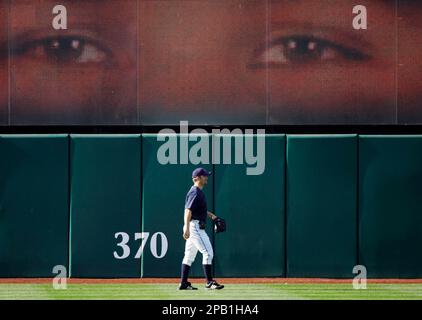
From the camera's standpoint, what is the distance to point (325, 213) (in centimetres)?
1645

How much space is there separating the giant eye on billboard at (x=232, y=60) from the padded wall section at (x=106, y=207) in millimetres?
986

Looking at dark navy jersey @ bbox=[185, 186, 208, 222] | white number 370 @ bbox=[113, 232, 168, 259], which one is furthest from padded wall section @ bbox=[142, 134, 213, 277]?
dark navy jersey @ bbox=[185, 186, 208, 222]

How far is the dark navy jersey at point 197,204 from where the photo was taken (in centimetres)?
1466

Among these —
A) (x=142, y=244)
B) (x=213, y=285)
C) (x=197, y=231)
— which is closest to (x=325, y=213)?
(x=213, y=285)

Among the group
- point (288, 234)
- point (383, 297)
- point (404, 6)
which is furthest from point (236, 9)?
point (383, 297)

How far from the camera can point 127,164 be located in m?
16.5

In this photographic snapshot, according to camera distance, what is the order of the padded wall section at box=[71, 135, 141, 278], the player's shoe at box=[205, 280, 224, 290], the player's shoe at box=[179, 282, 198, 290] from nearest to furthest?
the player's shoe at box=[205, 280, 224, 290]
the player's shoe at box=[179, 282, 198, 290]
the padded wall section at box=[71, 135, 141, 278]

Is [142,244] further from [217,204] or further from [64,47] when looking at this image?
[64,47]

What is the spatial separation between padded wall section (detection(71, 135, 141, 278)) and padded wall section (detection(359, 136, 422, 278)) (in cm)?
407

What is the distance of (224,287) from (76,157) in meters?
3.62

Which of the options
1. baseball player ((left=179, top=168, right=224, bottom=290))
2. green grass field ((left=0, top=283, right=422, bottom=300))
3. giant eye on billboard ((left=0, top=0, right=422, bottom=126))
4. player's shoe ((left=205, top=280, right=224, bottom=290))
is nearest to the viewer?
green grass field ((left=0, top=283, right=422, bottom=300))

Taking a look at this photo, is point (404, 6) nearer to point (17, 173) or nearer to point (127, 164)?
point (127, 164)

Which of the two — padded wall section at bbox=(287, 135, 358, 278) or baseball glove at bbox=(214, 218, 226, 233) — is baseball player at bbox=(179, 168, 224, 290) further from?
padded wall section at bbox=(287, 135, 358, 278)

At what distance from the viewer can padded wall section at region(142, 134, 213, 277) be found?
1652cm
